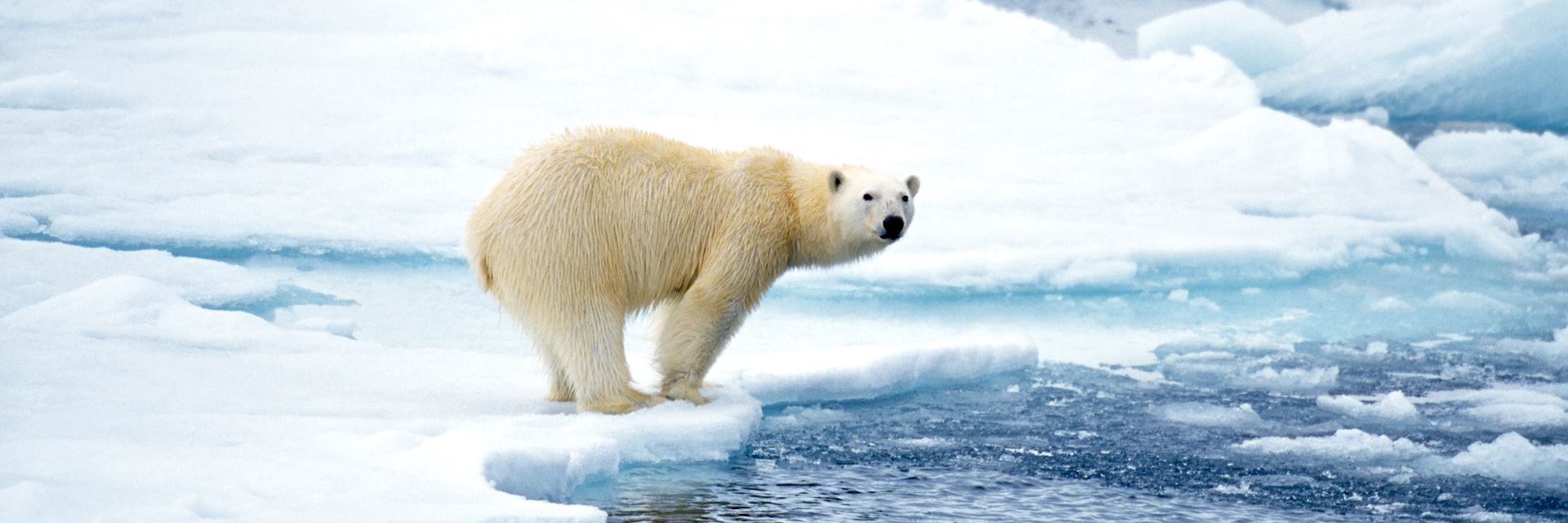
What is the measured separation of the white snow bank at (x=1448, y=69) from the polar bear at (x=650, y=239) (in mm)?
10200

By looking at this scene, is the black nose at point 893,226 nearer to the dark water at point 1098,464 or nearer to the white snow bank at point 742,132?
the dark water at point 1098,464

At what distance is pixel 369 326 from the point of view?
7582 mm

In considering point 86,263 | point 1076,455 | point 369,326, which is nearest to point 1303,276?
point 1076,455

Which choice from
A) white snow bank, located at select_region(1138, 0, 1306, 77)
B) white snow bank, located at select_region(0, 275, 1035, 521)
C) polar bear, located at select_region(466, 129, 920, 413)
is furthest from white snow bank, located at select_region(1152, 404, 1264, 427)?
white snow bank, located at select_region(1138, 0, 1306, 77)

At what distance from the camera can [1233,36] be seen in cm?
Result: 1385

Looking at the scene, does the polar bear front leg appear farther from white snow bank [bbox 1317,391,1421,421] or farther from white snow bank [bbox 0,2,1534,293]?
white snow bank [bbox 0,2,1534,293]

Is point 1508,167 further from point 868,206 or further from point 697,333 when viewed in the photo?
point 697,333

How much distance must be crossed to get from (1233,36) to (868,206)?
10.2m

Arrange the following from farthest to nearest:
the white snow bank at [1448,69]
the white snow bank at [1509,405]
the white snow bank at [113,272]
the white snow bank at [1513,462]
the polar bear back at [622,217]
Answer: the white snow bank at [1448,69]
the white snow bank at [113,272]
the white snow bank at [1509,405]
the white snow bank at [1513,462]
the polar bear back at [622,217]

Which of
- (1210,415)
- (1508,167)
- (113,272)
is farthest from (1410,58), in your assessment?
(113,272)

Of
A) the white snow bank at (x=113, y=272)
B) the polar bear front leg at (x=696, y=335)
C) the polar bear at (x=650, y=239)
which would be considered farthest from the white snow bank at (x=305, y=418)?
the white snow bank at (x=113, y=272)

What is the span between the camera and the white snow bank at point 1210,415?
5.78m

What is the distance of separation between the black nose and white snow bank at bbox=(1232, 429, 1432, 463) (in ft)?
5.57

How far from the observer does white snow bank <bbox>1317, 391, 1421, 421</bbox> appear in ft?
19.7
